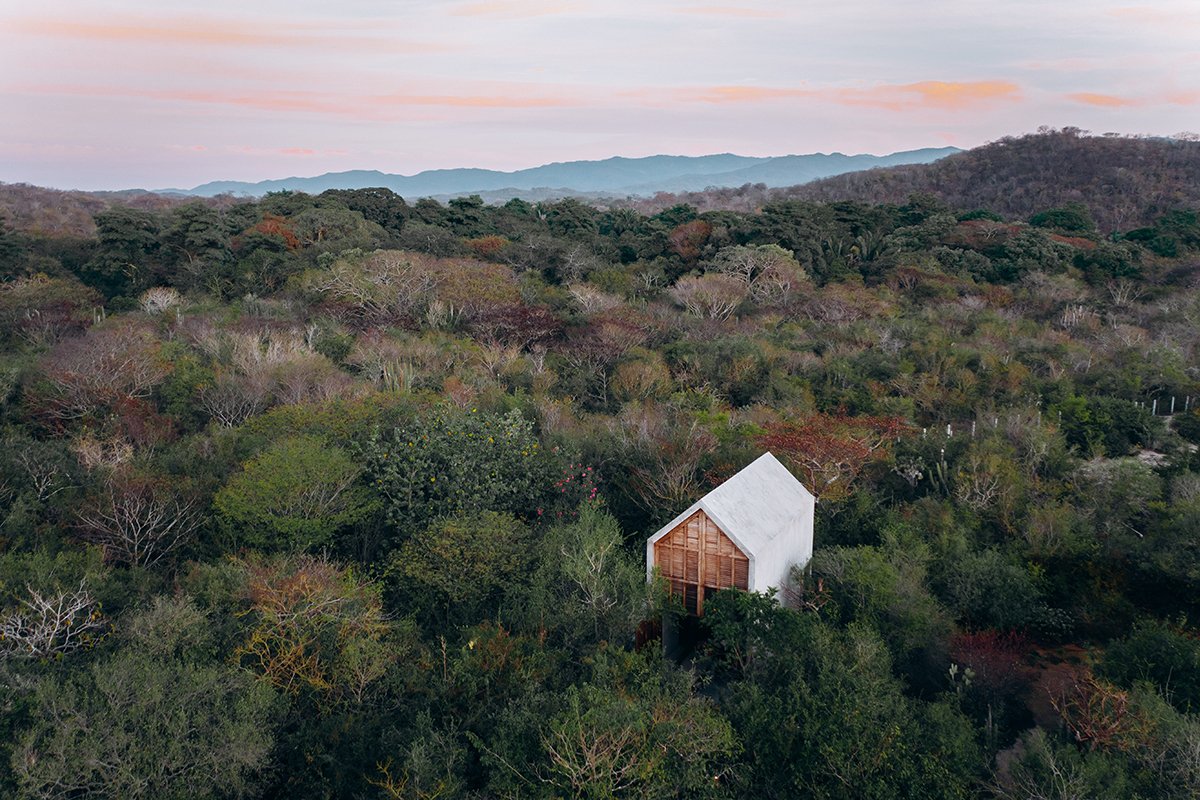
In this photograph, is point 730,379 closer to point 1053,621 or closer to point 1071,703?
point 1053,621

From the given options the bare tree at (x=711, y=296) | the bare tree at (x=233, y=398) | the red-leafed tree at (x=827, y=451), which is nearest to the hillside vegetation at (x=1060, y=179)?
the bare tree at (x=711, y=296)

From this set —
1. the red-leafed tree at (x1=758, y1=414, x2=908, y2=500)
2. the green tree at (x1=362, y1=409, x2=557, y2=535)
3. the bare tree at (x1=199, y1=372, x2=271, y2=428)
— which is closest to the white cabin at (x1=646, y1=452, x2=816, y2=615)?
the red-leafed tree at (x1=758, y1=414, x2=908, y2=500)

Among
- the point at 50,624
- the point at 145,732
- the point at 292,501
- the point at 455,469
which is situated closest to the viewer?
the point at 145,732

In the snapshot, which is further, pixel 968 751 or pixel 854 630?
pixel 854 630

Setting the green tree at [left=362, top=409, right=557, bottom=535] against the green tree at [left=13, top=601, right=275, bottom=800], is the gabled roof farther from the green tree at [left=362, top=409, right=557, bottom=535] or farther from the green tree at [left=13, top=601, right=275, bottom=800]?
the green tree at [left=13, top=601, right=275, bottom=800]

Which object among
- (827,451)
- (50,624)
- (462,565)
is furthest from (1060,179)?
(50,624)

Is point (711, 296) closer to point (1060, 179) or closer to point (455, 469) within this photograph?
point (455, 469)

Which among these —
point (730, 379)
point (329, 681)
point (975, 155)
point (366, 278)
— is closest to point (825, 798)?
point (329, 681)

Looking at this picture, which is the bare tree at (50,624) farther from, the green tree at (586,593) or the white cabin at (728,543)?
the white cabin at (728,543)
